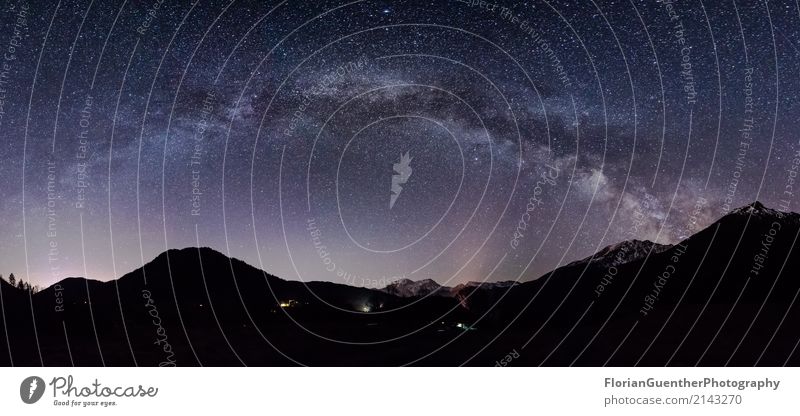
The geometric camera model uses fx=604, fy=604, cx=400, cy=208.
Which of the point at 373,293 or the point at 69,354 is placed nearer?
the point at 69,354

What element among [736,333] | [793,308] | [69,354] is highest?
[793,308]

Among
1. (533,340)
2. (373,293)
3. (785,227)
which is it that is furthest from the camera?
(785,227)

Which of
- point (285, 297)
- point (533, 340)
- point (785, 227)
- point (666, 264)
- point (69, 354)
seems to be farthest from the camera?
point (285, 297)
